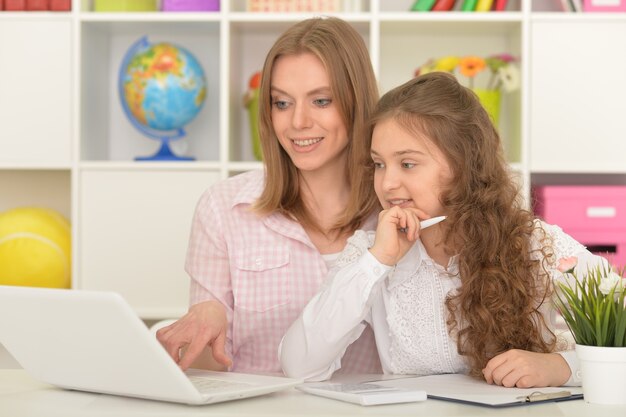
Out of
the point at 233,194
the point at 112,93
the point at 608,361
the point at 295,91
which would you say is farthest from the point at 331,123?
the point at 112,93

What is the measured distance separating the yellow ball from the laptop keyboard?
1.99m

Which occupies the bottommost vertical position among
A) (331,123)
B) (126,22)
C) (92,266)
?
(92,266)

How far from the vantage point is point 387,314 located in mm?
1750

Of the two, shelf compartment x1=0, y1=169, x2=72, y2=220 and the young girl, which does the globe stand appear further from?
the young girl

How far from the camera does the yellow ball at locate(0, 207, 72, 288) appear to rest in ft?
10.5

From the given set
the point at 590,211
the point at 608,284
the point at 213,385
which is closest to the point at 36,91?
the point at 590,211

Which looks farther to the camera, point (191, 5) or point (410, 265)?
point (191, 5)

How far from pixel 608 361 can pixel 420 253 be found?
0.58 m

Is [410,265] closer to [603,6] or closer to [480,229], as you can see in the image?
[480,229]

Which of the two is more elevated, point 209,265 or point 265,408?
point 209,265

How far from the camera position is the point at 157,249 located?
330 centimetres

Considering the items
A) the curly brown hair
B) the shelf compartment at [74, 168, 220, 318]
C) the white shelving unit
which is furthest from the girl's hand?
the shelf compartment at [74, 168, 220, 318]

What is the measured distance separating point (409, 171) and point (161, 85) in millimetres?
1746

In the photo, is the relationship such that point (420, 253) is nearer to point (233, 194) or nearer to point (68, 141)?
point (233, 194)
